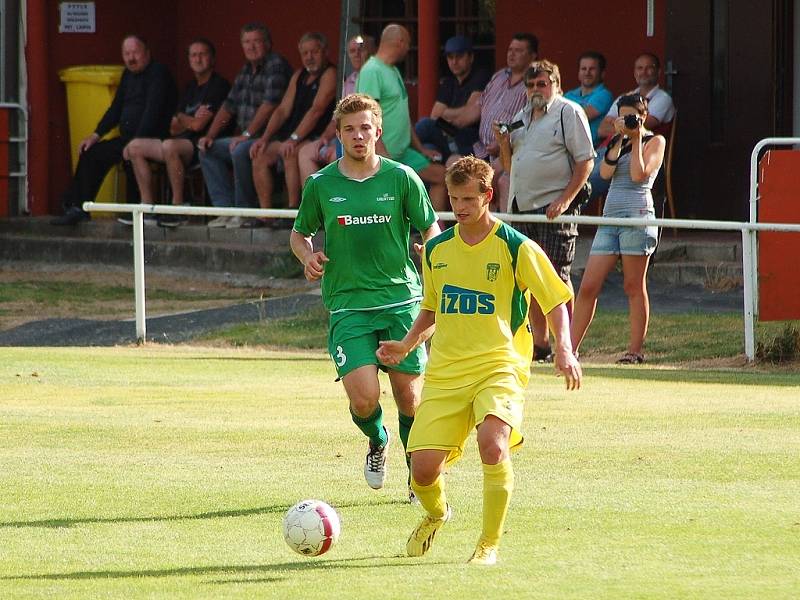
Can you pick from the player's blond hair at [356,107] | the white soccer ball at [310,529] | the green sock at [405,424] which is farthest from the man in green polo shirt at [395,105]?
the white soccer ball at [310,529]

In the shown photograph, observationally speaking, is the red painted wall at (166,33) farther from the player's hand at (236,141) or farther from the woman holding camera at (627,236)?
the woman holding camera at (627,236)

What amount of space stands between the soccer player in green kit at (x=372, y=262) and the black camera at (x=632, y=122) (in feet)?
14.0

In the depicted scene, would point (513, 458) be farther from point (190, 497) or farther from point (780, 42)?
point (780, 42)

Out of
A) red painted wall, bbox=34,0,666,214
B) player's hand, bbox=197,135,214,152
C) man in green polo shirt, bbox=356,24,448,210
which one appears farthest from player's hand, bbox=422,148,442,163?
player's hand, bbox=197,135,214,152

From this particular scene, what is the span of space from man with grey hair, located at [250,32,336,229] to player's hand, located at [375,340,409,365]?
32.3 feet

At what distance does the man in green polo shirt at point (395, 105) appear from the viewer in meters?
13.3

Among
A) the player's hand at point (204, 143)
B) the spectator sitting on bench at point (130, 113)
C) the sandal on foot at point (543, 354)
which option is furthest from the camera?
the spectator sitting on bench at point (130, 113)

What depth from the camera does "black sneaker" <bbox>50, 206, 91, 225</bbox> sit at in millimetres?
18812

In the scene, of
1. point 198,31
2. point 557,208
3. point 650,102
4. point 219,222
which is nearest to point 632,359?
point 557,208

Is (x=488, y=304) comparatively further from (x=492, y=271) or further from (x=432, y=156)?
(x=432, y=156)

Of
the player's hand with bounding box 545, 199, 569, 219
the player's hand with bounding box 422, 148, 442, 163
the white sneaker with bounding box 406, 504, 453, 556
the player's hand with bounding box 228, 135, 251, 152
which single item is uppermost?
the player's hand with bounding box 228, 135, 251, 152

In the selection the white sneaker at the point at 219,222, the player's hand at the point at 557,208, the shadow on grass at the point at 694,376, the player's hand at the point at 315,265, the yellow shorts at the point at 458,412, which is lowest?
the shadow on grass at the point at 694,376

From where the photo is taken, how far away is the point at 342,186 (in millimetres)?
7375

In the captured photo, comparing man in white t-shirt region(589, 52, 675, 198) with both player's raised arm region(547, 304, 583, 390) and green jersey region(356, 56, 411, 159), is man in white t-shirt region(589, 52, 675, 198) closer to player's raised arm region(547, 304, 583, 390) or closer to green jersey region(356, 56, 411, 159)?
green jersey region(356, 56, 411, 159)
